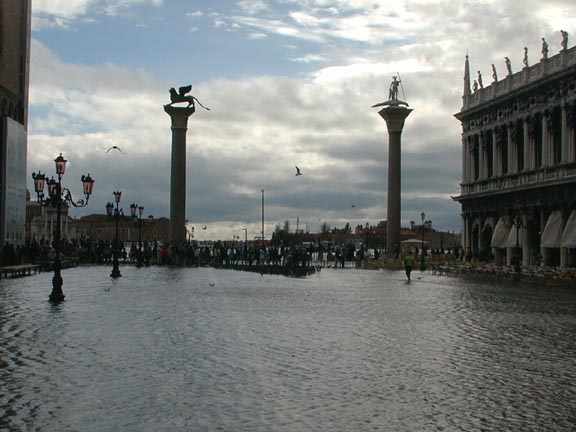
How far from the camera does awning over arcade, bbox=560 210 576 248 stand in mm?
47228

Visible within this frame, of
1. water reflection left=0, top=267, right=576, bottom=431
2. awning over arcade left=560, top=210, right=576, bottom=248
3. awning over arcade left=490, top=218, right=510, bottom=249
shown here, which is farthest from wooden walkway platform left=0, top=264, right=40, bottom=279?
awning over arcade left=490, top=218, right=510, bottom=249

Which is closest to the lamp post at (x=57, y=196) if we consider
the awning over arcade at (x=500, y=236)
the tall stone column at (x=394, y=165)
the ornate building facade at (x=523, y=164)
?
the ornate building facade at (x=523, y=164)

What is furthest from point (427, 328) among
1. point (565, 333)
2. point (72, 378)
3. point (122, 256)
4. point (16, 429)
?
point (122, 256)

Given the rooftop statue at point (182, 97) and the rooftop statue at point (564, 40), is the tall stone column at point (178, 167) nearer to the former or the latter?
the rooftop statue at point (182, 97)

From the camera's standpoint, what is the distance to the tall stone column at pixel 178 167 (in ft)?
216

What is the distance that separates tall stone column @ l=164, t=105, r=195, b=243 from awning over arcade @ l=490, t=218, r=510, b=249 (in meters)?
22.5

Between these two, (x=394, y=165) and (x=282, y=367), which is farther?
(x=394, y=165)

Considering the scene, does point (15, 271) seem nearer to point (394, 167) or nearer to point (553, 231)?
point (553, 231)

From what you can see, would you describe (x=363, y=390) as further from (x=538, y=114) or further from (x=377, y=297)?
(x=538, y=114)

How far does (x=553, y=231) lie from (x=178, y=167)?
2797 cm

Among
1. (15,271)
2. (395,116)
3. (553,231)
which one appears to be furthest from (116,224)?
(395,116)

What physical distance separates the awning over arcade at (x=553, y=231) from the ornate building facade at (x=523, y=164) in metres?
0.06

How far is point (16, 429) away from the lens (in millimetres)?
8836

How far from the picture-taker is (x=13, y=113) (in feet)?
194
